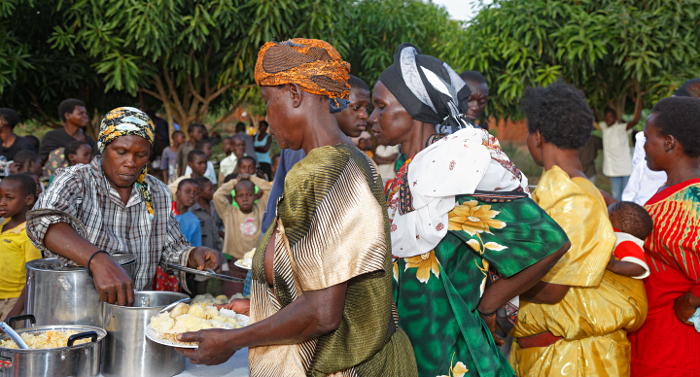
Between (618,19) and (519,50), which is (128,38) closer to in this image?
(519,50)

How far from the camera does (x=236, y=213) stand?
19.0 feet

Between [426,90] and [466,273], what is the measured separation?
64 cm

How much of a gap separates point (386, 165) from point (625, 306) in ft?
22.5

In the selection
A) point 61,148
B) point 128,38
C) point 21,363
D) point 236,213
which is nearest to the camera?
point 21,363

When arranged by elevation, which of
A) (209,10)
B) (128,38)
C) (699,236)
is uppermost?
(209,10)

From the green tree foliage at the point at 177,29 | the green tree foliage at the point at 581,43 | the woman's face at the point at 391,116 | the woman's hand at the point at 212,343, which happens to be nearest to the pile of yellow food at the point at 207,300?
the woman's hand at the point at 212,343

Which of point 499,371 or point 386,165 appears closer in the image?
point 499,371

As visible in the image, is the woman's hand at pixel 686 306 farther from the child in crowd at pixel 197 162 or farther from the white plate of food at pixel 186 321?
the child in crowd at pixel 197 162

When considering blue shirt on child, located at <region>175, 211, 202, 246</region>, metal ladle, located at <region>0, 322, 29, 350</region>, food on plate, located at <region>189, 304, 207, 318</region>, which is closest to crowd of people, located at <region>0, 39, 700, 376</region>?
food on plate, located at <region>189, 304, 207, 318</region>

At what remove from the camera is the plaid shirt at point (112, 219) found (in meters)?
2.14

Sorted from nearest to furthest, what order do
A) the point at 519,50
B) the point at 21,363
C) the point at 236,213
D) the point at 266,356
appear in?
the point at 266,356 → the point at 21,363 → the point at 236,213 → the point at 519,50

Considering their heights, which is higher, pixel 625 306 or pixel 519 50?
pixel 519 50

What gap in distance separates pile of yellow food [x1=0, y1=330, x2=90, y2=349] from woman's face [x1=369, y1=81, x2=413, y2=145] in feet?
4.18

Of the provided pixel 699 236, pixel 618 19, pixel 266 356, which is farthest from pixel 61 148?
pixel 618 19
